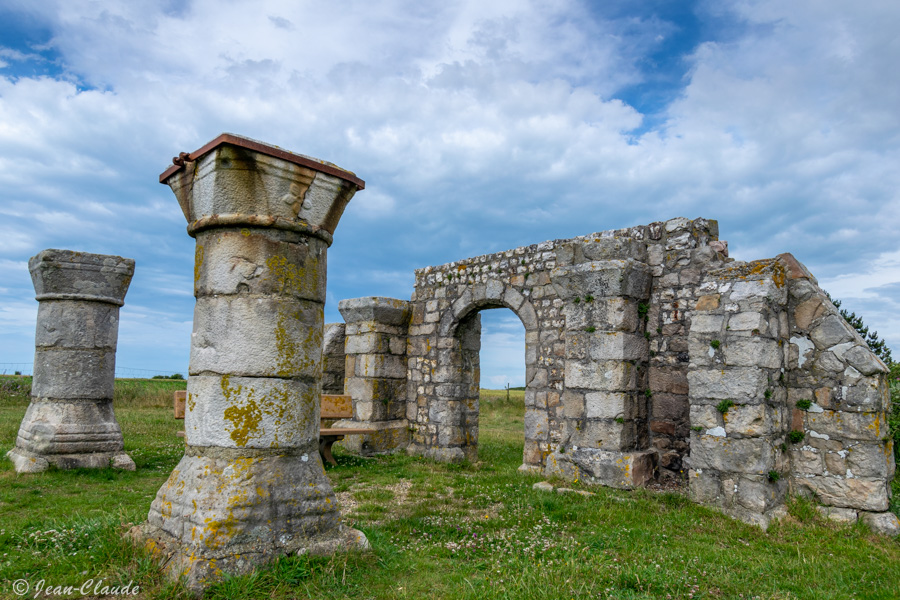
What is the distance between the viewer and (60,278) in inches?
314

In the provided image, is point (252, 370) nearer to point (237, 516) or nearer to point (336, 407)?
point (237, 516)

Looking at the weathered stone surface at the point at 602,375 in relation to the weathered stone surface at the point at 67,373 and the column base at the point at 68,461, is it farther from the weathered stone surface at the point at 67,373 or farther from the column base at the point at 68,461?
the weathered stone surface at the point at 67,373

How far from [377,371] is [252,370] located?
21.2 ft

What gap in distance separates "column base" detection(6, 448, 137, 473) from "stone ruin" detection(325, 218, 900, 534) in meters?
3.42

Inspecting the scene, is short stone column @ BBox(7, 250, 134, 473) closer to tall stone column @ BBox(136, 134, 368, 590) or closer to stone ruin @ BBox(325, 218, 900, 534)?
stone ruin @ BBox(325, 218, 900, 534)

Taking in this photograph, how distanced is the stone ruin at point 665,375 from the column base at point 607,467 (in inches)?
0.7

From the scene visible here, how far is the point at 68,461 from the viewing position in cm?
774

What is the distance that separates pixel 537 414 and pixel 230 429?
18.5 ft

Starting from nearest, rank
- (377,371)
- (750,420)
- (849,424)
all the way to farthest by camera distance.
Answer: (750,420) → (849,424) → (377,371)

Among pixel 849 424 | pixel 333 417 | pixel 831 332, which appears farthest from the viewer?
pixel 333 417

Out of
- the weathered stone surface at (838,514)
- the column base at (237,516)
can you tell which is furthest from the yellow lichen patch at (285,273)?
the weathered stone surface at (838,514)

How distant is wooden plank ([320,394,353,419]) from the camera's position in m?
9.16

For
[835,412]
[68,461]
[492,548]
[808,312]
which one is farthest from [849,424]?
[68,461]

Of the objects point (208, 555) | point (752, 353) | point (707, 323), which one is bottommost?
point (208, 555)
